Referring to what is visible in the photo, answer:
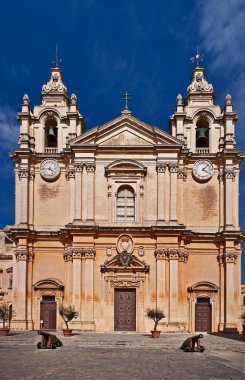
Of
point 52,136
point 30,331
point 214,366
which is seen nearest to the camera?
point 214,366

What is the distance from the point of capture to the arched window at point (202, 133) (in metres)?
39.3

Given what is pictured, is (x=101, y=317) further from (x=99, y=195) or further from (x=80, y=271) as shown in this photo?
(x=99, y=195)

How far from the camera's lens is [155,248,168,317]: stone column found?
35.1 m

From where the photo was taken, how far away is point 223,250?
36.7 metres

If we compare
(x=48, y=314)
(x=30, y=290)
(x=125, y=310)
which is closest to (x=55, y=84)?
(x=30, y=290)

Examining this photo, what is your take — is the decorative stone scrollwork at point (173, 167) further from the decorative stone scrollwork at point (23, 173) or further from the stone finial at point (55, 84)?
the stone finial at point (55, 84)

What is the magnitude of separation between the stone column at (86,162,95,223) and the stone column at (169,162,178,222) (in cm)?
530

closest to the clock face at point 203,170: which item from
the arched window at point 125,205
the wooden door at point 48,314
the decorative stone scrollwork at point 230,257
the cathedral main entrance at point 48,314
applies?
the arched window at point 125,205

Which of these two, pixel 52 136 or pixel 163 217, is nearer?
pixel 163 217

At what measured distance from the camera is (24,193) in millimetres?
37219

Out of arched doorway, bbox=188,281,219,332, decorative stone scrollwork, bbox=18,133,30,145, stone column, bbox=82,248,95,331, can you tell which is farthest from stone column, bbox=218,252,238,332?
decorative stone scrollwork, bbox=18,133,30,145

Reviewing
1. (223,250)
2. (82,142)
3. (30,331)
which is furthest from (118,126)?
(30,331)

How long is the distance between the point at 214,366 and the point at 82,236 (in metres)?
17.8

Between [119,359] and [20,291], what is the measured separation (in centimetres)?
1616
